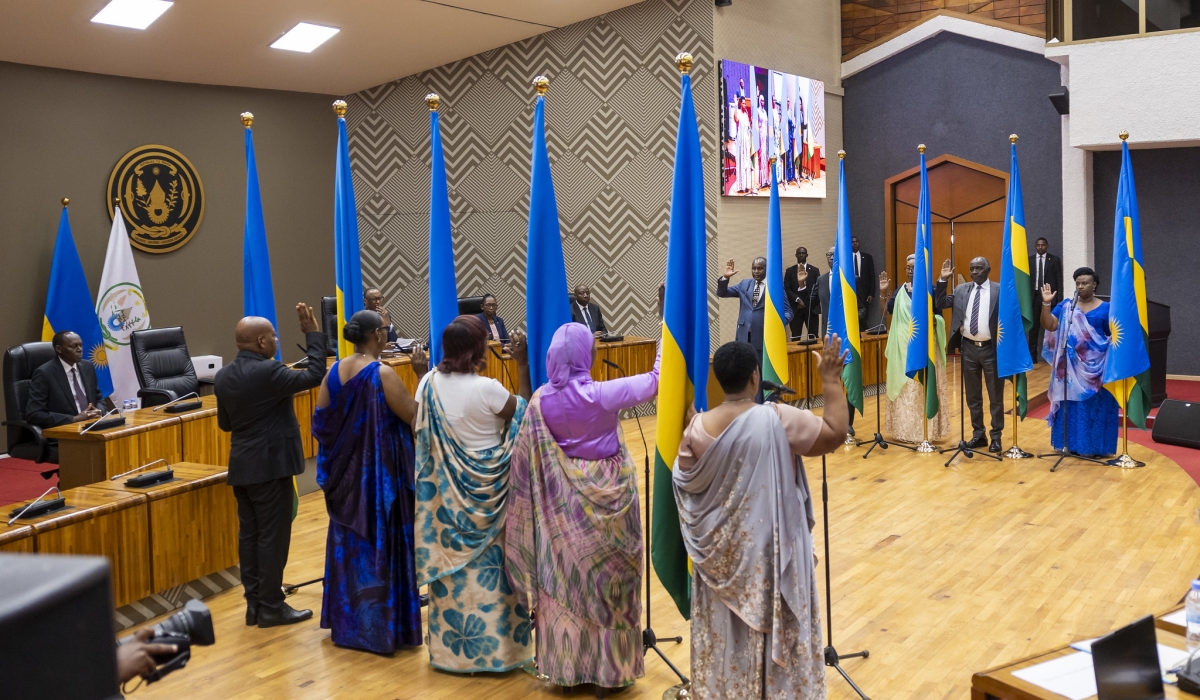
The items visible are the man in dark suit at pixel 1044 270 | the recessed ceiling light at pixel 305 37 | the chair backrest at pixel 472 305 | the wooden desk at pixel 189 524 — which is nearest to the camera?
the wooden desk at pixel 189 524

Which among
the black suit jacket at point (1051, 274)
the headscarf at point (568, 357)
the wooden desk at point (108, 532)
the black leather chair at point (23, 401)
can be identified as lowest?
the wooden desk at point (108, 532)

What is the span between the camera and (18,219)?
874 centimetres

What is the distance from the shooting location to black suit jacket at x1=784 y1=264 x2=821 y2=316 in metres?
10.9

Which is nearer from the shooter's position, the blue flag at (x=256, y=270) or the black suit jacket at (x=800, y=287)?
the blue flag at (x=256, y=270)

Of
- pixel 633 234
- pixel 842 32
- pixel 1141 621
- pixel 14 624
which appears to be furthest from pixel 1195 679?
pixel 842 32

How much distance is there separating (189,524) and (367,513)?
1318mm

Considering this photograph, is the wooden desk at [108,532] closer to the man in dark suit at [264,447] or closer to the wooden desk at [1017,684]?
the man in dark suit at [264,447]

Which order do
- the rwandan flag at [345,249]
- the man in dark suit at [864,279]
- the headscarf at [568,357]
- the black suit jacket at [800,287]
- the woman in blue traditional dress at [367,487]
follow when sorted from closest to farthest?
the headscarf at [568,357]
the woman in blue traditional dress at [367,487]
the rwandan flag at [345,249]
the black suit jacket at [800,287]
the man in dark suit at [864,279]

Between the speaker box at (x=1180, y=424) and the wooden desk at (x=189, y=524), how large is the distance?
4.24 meters

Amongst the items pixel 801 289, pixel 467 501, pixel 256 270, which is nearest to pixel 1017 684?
pixel 467 501

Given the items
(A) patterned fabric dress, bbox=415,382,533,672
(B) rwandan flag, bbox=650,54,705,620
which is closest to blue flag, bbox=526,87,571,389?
(A) patterned fabric dress, bbox=415,382,533,672

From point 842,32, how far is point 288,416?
10801 millimetres

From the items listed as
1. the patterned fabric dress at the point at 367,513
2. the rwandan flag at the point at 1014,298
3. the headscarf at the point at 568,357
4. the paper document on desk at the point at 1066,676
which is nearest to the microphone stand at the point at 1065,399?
the rwandan flag at the point at 1014,298

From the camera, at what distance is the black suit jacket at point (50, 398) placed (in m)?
6.35
